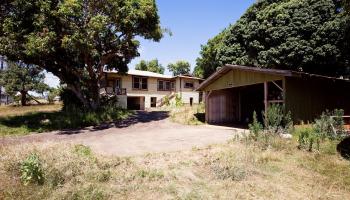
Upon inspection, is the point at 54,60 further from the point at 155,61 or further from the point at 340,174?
the point at 155,61

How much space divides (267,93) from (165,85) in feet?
85.6

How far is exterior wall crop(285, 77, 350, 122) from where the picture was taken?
17.0 meters

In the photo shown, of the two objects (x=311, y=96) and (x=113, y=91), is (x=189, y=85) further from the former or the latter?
(x=311, y=96)

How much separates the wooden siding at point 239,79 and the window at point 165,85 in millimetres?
18450

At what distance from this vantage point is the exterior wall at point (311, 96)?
17.0 meters

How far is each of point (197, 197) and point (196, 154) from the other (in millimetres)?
4381

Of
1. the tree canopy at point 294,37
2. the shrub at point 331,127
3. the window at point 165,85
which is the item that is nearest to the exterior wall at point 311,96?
the shrub at point 331,127

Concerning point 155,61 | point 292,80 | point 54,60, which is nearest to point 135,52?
point 54,60

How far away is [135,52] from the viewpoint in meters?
27.0

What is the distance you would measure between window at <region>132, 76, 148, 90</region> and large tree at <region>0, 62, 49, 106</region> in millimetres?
14696

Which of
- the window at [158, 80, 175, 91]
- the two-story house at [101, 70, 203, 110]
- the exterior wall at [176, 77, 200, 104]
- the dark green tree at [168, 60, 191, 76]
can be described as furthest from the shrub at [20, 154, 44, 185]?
the dark green tree at [168, 60, 191, 76]

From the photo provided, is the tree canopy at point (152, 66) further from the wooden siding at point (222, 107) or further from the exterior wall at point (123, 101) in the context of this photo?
the wooden siding at point (222, 107)

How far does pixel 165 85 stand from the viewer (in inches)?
1706

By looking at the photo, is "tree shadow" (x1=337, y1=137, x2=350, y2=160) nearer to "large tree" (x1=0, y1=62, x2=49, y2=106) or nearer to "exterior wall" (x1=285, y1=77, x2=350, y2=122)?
"exterior wall" (x1=285, y1=77, x2=350, y2=122)
